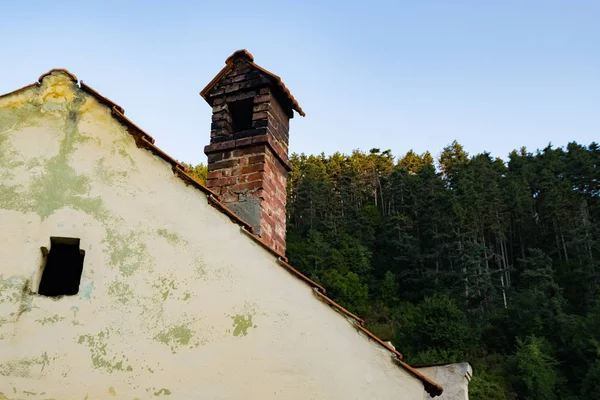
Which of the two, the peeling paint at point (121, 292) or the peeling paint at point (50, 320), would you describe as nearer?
the peeling paint at point (50, 320)

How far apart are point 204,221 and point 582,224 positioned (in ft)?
170

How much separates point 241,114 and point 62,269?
3204mm

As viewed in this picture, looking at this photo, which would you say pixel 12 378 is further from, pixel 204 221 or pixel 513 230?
pixel 513 230

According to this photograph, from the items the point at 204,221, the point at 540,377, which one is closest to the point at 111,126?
the point at 204,221

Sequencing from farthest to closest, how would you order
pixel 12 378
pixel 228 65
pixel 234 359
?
pixel 228 65, pixel 234 359, pixel 12 378

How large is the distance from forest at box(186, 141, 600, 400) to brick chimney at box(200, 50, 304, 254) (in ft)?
87.6

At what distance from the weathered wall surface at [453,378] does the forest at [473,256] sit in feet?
86.5

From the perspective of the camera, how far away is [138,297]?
3.94m

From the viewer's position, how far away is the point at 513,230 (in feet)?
176

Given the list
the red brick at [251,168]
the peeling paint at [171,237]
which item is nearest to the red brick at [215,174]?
the red brick at [251,168]

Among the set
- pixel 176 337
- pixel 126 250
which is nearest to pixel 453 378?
pixel 176 337

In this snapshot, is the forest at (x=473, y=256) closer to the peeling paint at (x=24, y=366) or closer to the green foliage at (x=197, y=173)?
the green foliage at (x=197, y=173)

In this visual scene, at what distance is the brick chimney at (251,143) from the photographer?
5629mm

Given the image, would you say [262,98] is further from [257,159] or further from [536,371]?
[536,371]
